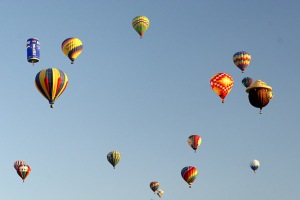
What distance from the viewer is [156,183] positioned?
11256 cm

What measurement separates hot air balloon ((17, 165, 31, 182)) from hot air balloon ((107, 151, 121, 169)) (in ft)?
38.0

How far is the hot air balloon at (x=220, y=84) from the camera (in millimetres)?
69562

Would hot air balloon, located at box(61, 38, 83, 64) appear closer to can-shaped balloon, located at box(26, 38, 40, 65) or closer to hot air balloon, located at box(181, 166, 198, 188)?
can-shaped balloon, located at box(26, 38, 40, 65)

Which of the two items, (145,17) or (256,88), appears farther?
(145,17)

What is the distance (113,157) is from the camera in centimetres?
9588

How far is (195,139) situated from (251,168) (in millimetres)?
20267

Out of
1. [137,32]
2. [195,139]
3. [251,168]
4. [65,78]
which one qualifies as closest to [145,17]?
[137,32]

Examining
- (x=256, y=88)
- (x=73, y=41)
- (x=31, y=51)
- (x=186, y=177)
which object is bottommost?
(x=256, y=88)

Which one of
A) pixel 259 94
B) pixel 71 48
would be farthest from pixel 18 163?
pixel 259 94

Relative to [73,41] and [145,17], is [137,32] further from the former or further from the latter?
[73,41]

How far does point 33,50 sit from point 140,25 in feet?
64.6

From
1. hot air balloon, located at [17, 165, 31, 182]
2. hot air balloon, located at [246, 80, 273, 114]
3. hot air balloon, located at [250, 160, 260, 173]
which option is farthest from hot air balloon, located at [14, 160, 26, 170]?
hot air balloon, located at [246, 80, 273, 114]

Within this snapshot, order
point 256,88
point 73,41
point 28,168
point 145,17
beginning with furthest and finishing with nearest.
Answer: point 28,168
point 145,17
point 73,41
point 256,88

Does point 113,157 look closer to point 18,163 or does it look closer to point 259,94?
point 18,163
